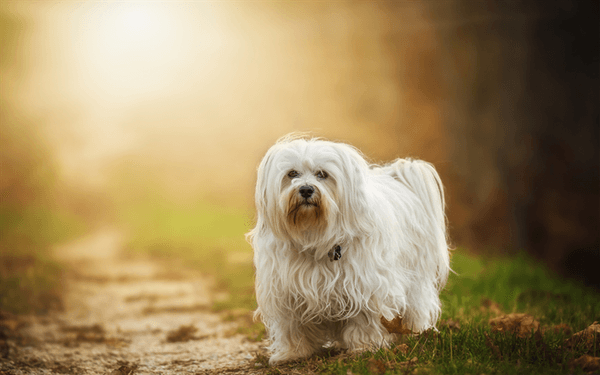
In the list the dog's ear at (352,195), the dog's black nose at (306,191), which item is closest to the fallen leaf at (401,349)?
the dog's ear at (352,195)

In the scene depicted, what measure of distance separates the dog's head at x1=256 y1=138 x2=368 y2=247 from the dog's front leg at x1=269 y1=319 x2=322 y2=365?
0.68 m

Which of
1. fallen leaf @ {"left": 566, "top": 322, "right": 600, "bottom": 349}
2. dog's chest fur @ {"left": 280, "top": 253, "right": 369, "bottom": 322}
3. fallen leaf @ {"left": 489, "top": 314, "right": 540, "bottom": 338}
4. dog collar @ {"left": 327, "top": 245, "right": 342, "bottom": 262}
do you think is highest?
dog collar @ {"left": 327, "top": 245, "right": 342, "bottom": 262}

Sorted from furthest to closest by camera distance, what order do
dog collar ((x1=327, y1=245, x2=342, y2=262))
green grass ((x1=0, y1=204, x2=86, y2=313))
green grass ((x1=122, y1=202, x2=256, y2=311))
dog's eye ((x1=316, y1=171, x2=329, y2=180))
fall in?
green grass ((x1=122, y1=202, x2=256, y2=311)) → green grass ((x1=0, y1=204, x2=86, y2=313)) → dog collar ((x1=327, y1=245, x2=342, y2=262)) → dog's eye ((x1=316, y1=171, x2=329, y2=180))

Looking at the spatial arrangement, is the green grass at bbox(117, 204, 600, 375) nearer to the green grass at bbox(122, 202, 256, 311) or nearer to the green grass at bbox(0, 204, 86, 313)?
the green grass at bbox(122, 202, 256, 311)

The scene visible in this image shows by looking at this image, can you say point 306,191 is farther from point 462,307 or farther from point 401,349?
point 462,307

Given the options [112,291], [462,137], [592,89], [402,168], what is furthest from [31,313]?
[592,89]

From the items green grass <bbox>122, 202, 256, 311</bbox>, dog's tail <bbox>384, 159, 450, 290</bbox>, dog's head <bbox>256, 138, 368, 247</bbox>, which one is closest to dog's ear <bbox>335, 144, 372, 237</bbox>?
dog's head <bbox>256, 138, 368, 247</bbox>

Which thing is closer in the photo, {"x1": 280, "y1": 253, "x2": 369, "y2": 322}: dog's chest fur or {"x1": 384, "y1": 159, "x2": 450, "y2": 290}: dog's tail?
{"x1": 280, "y1": 253, "x2": 369, "y2": 322}: dog's chest fur

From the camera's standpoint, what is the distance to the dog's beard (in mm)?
3447

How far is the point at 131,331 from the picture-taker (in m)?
5.72

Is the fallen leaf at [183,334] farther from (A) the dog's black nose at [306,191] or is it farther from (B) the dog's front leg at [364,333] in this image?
(A) the dog's black nose at [306,191]

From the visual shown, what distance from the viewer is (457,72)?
9672 mm

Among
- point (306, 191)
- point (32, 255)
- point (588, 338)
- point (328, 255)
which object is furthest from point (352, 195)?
point (32, 255)

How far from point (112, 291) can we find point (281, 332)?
4695 mm
